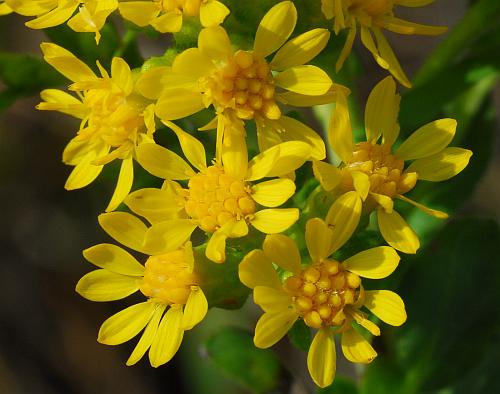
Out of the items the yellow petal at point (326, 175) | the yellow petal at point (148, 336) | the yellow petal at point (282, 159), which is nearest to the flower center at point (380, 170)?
the yellow petal at point (326, 175)

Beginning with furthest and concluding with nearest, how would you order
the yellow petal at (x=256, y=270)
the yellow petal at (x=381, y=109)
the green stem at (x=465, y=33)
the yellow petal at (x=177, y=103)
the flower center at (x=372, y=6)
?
1. the green stem at (x=465, y=33)
2. the flower center at (x=372, y=6)
3. the yellow petal at (x=381, y=109)
4. the yellow petal at (x=177, y=103)
5. the yellow petal at (x=256, y=270)

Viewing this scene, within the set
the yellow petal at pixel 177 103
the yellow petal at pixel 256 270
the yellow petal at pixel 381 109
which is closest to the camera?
the yellow petal at pixel 256 270

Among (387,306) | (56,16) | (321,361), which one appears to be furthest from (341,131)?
(56,16)

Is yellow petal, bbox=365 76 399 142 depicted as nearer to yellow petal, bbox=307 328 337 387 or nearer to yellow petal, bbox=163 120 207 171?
yellow petal, bbox=163 120 207 171

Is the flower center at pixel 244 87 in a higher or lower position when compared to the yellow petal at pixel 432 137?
higher

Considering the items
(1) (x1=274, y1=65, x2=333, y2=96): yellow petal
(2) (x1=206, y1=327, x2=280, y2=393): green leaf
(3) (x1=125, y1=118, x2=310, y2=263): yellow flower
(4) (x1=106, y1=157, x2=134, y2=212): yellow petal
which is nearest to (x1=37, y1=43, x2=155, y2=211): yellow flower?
(4) (x1=106, y1=157, x2=134, y2=212): yellow petal

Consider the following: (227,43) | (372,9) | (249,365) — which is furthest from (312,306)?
(249,365)

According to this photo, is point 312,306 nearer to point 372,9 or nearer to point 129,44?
point 372,9

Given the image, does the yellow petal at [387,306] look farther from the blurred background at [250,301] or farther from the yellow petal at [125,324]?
the blurred background at [250,301]
